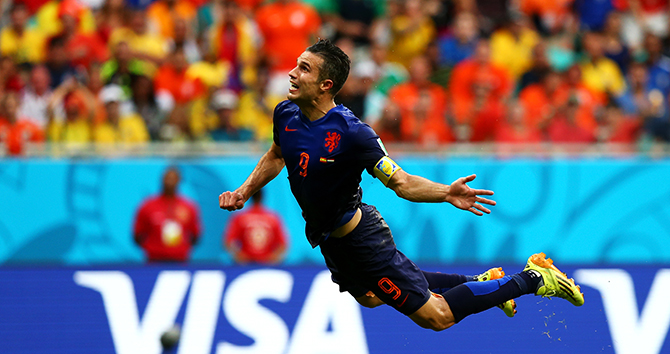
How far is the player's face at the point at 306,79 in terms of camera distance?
18.3 feet

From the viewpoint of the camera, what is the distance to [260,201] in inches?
409

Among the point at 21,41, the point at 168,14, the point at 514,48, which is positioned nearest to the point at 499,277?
the point at 514,48

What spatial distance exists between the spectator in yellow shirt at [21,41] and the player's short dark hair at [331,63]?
25.6 feet

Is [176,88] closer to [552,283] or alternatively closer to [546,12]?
[546,12]

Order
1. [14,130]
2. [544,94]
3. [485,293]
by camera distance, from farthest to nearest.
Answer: [544,94] → [14,130] → [485,293]

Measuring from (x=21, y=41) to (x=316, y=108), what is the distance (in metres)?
8.26

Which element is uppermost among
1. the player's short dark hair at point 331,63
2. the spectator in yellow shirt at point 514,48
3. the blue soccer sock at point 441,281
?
the spectator in yellow shirt at point 514,48

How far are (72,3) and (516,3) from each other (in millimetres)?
7045

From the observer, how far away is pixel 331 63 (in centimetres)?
564

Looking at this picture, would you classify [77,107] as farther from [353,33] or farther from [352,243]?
[352,243]

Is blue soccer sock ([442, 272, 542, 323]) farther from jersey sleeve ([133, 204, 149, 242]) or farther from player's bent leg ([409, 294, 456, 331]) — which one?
jersey sleeve ([133, 204, 149, 242])

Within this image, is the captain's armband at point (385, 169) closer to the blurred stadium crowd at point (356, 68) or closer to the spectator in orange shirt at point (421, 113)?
the blurred stadium crowd at point (356, 68)

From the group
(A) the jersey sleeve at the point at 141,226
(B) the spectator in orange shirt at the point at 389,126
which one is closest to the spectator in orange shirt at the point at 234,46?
(B) the spectator in orange shirt at the point at 389,126

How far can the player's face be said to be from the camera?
557 centimetres
